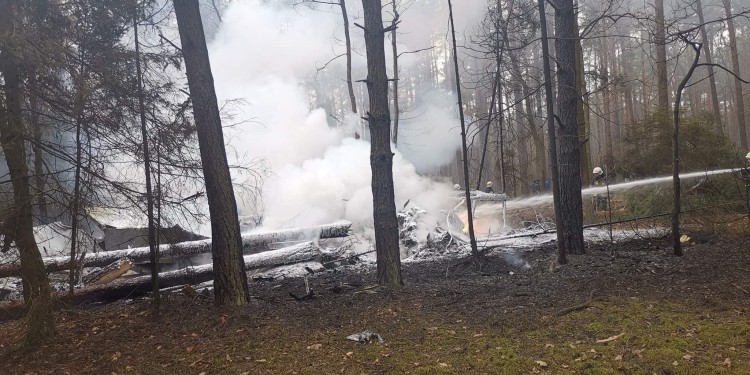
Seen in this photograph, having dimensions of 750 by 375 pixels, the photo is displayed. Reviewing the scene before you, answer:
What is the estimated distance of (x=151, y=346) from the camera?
4777 millimetres

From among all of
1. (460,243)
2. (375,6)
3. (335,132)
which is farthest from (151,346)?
(335,132)

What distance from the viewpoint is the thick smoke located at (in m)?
13.7

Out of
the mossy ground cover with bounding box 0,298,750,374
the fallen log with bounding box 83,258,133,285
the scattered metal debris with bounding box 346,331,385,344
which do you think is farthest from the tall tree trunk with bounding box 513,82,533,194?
the fallen log with bounding box 83,258,133,285

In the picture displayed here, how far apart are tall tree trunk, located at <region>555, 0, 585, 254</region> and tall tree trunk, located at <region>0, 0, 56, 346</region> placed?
24.8 feet

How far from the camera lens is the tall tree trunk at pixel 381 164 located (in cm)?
647

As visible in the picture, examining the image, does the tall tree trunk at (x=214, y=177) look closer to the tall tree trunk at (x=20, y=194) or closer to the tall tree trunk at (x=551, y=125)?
the tall tree trunk at (x=20, y=194)

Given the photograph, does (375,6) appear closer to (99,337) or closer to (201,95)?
(201,95)

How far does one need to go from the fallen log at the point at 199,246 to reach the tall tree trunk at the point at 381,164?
12.3 ft

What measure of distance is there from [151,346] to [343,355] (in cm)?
220

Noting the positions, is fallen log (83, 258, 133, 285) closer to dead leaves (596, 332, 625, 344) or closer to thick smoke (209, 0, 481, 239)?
thick smoke (209, 0, 481, 239)

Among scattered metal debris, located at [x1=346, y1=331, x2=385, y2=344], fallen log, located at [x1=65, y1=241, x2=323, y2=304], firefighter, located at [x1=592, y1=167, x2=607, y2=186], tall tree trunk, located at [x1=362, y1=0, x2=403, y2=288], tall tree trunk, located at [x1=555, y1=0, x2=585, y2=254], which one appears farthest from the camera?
firefighter, located at [x1=592, y1=167, x2=607, y2=186]

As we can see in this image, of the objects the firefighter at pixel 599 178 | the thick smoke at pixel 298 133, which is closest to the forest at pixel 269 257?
the thick smoke at pixel 298 133

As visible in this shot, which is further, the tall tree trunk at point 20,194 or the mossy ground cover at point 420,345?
→ the tall tree trunk at point 20,194

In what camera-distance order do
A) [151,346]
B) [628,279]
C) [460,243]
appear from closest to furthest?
1. [151,346]
2. [628,279]
3. [460,243]
